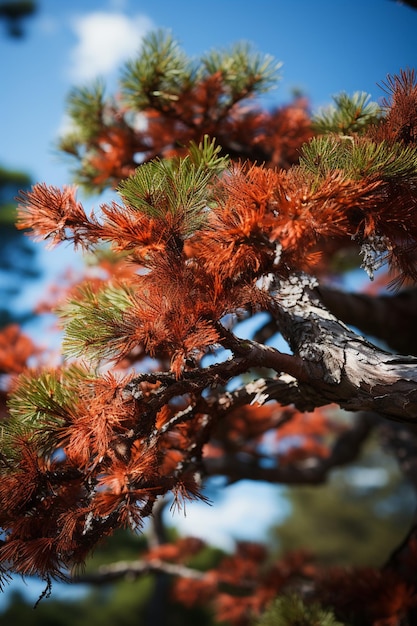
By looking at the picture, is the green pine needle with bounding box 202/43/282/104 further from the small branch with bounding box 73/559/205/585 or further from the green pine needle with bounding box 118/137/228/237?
the small branch with bounding box 73/559/205/585

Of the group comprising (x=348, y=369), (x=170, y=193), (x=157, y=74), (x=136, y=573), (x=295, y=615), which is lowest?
(x=295, y=615)

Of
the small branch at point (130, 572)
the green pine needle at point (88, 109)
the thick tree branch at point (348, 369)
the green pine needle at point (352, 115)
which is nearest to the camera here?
the thick tree branch at point (348, 369)

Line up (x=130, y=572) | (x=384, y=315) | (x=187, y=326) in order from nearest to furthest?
(x=187, y=326) < (x=384, y=315) < (x=130, y=572)

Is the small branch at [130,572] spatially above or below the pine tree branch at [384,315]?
below

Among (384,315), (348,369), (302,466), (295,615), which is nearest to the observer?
(348,369)

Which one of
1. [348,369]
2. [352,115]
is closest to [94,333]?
[348,369]

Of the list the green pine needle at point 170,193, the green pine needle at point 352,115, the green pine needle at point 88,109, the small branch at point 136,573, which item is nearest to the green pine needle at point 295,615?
the small branch at point 136,573

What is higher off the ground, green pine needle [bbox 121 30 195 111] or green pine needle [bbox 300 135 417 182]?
green pine needle [bbox 121 30 195 111]

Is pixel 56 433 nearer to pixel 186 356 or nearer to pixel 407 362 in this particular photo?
pixel 186 356

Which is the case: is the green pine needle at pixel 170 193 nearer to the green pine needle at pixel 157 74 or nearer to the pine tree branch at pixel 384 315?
the green pine needle at pixel 157 74

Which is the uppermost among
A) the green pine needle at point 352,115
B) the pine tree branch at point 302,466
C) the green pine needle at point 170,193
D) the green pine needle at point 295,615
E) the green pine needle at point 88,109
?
the green pine needle at point 88,109

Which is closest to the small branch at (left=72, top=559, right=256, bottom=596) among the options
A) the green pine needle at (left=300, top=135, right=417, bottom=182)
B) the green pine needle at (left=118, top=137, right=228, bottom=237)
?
the green pine needle at (left=118, top=137, right=228, bottom=237)

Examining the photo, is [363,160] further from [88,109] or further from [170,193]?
[88,109]

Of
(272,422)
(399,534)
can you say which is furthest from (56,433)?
(399,534)
